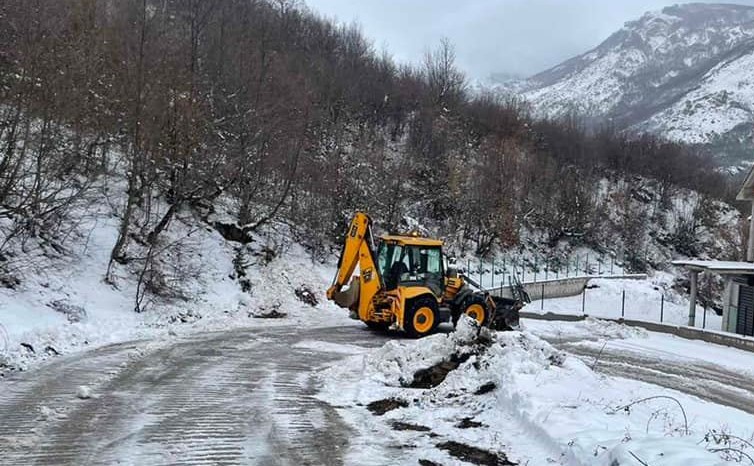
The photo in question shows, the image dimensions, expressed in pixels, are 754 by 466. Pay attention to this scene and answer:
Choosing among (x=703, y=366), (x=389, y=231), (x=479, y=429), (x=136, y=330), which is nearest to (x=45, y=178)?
(x=136, y=330)

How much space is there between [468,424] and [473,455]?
1.09 m

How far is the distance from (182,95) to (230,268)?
634cm

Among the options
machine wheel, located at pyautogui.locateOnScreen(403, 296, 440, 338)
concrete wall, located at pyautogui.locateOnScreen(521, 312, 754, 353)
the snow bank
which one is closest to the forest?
the snow bank

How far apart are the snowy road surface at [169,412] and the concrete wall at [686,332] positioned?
1370 cm

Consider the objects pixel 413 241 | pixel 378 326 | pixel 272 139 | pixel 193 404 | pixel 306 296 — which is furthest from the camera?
pixel 272 139

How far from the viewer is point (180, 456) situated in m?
6.54

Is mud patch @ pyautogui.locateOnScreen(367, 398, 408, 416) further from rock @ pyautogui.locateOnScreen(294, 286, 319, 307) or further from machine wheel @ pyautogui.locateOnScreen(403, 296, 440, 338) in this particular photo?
rock @ pyautogui.locateOnScreen(294, 286, 319, 307)

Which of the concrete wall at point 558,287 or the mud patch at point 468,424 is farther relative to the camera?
the concrete wall at point 558,287

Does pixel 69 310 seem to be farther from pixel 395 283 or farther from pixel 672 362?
pixel 672 362

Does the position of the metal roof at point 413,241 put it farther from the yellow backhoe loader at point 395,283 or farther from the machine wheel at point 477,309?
the machine wheel at point 477,309

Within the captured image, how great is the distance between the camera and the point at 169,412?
8.23 m

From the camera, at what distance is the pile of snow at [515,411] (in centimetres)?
631

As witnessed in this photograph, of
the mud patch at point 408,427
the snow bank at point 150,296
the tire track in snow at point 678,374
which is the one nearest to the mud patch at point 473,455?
the mud patch at point 408,427

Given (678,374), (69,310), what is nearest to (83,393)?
(69,310)
